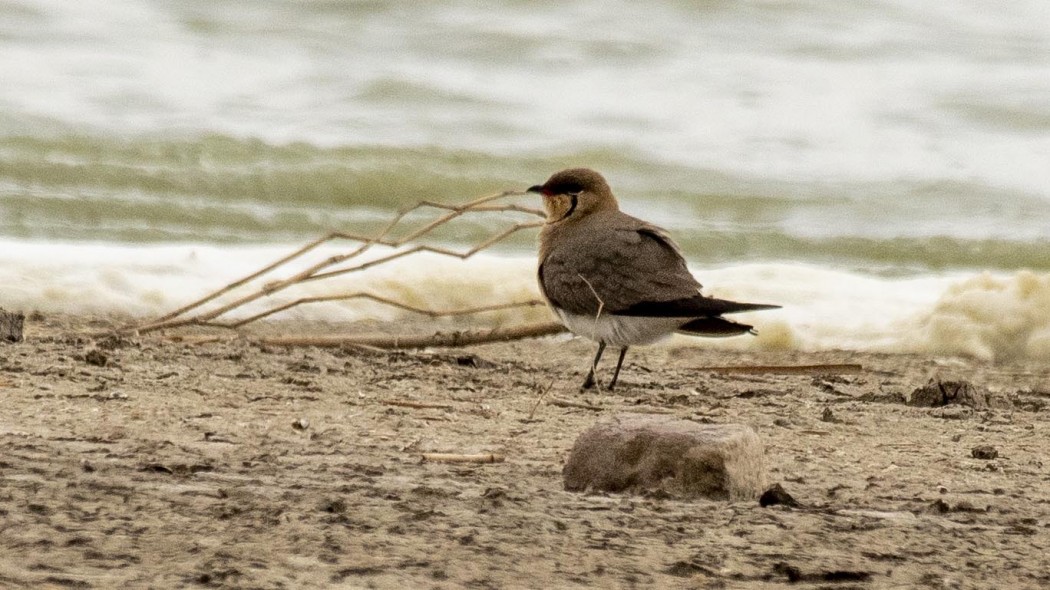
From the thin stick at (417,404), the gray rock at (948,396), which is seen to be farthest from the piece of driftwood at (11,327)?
the gray rock at (948,396)

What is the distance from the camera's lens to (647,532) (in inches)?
100.0

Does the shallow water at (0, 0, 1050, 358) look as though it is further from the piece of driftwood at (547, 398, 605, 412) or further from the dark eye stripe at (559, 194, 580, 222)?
the piece of driftwood at (547, 398, 605, 412)

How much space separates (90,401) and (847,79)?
8.94 meters

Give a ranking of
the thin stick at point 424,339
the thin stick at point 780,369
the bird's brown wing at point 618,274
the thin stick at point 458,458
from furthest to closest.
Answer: the thin stick at point 780,369, the thin stick at point 424,339, the bird's brown wing at point 618,274, the thin stick at point 458,458

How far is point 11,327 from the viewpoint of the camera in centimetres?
415

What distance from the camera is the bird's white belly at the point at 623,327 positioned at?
13.9 feet

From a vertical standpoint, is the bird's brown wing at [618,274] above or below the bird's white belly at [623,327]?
above

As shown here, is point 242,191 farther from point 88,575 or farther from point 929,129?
point 88,575

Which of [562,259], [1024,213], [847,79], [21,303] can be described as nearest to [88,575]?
[562,259]

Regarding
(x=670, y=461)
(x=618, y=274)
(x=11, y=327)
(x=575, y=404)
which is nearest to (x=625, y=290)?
(x=618, y=274)

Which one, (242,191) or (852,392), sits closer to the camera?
(852,392)

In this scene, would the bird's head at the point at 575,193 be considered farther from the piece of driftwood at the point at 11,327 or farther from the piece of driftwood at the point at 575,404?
the piece of driftwood at the point at 11,327

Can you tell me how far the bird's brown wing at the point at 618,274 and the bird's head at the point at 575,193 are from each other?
317mm

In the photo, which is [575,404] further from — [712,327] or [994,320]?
[994,320]
